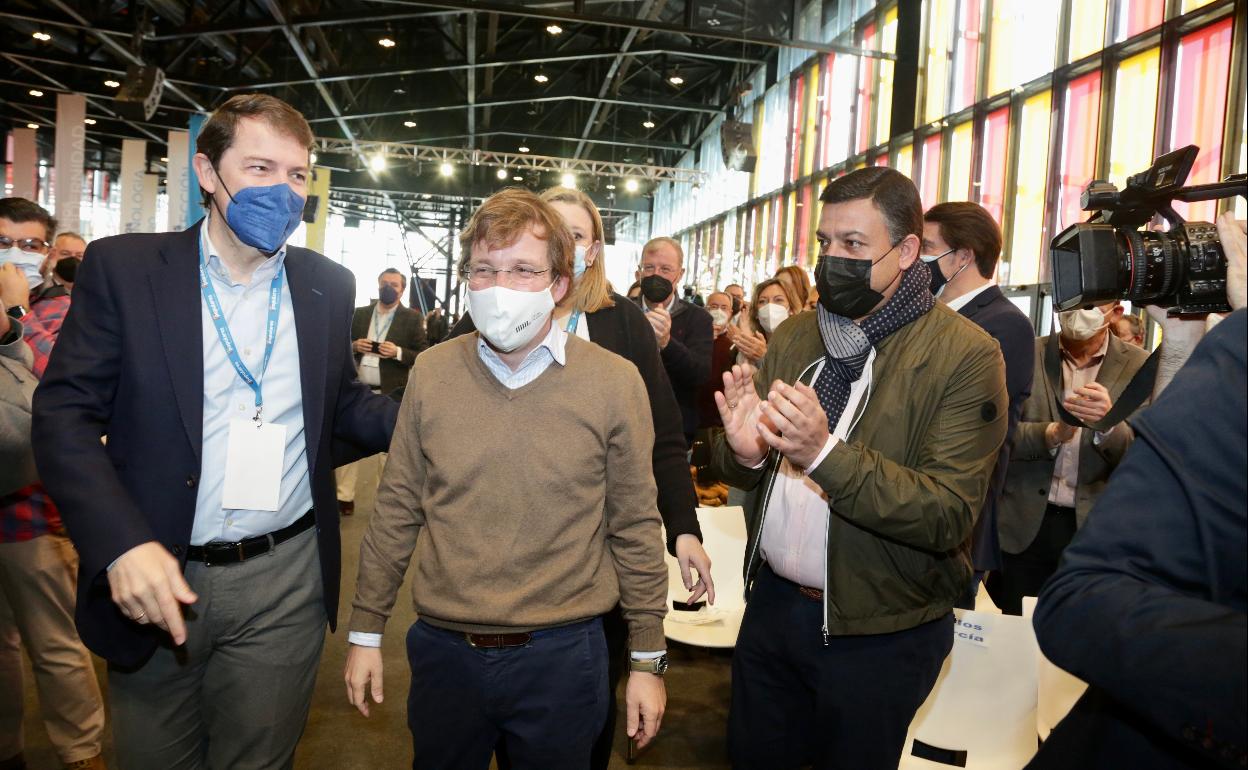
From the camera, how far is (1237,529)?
795 millimetres

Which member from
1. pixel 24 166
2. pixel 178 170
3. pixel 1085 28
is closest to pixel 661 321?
pixel 1085 28

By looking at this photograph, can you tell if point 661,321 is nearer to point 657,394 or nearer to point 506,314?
point 657,394

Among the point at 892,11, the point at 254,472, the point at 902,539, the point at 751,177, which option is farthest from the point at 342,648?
the point at 751,177

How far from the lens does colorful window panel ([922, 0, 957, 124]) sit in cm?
1042

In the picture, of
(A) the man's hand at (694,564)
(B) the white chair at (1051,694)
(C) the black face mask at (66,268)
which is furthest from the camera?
(C) the black face mask at (66,268)

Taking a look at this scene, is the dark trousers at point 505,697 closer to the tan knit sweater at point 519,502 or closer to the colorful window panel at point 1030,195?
the tan knit sweater at point 519,502

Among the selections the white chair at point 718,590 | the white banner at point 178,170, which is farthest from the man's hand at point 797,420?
the white banner at point 178,170

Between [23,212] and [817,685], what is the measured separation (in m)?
3.25

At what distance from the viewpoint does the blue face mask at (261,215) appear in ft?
5.97

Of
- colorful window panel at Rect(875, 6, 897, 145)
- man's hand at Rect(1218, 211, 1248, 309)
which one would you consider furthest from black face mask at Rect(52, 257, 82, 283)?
colorful window panel at Rect(875, 6, 897, 145)

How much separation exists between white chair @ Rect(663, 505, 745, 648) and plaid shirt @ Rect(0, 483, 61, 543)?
85.4 inches

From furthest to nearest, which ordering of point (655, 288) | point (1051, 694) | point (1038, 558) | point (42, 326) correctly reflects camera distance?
point (655, 288), point (1038, 558), point (42, 326), point (1051, 694)

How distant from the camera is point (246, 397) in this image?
184cm

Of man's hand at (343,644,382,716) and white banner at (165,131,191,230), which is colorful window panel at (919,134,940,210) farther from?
white banner at (165,131,191,230)
